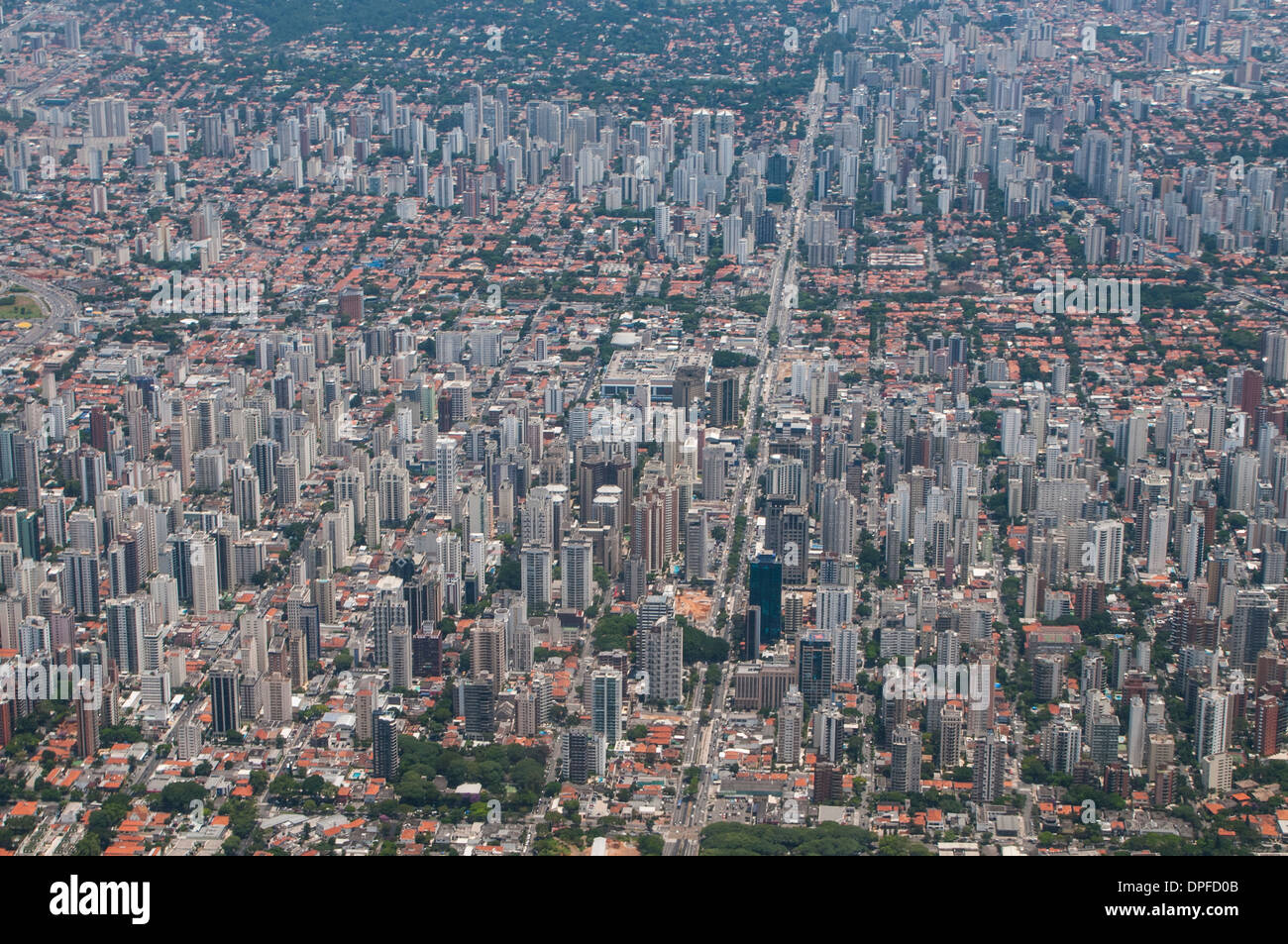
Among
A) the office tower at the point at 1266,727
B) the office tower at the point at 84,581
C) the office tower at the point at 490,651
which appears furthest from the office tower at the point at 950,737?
the office tower at the point at 84,581

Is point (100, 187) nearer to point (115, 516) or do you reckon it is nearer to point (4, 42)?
point (4, 42)

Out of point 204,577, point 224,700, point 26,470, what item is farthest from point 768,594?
point 26,470

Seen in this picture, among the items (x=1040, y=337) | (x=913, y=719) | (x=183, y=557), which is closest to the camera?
(x=913, y=719)

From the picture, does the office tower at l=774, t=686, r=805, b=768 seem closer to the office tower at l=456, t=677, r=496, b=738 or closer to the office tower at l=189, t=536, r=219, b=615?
the office tower at l=456, t=677, r=496, b=738

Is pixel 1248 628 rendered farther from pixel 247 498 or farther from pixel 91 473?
pixel 91 473
